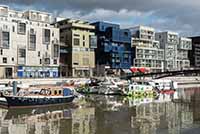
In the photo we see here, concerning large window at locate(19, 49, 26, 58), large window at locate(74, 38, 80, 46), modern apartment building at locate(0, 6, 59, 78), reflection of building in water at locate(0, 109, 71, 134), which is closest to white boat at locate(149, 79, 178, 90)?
modern apartment building at locate(0, 6, 59, 78)

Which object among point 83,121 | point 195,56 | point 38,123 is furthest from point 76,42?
point 195,56

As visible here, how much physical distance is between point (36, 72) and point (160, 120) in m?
71.7

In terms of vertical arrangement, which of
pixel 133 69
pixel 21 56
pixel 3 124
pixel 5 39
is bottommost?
pixel 3 124

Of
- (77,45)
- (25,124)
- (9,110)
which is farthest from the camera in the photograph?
(77,45)

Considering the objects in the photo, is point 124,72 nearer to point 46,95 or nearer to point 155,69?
point 155,69

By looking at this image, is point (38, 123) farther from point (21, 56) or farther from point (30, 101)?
point (21, 56)

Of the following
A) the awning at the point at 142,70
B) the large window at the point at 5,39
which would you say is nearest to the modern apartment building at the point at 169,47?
the awning at the point at 142,70

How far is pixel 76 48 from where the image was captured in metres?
121

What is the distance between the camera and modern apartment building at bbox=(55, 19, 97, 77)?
120188 millimetres

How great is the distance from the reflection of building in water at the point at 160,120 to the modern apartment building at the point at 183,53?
438 feet

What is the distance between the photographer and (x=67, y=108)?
51312 mm

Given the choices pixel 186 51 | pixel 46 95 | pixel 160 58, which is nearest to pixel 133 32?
pixel 160 58

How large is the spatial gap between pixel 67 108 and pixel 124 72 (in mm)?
88397

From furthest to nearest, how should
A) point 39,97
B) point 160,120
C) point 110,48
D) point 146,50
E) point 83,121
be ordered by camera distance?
point 146,50 → point 110,48 → point 39,97 → point 160,120 → point 83,121
